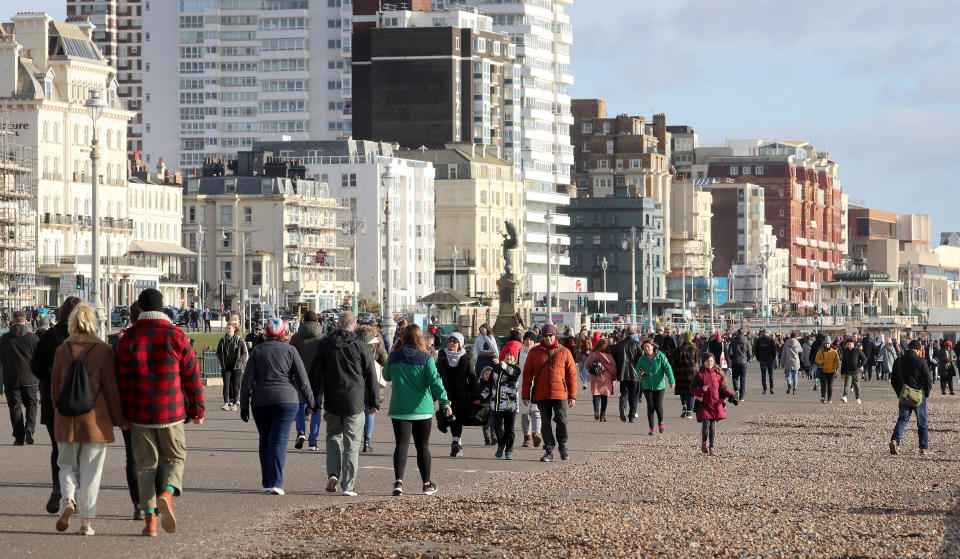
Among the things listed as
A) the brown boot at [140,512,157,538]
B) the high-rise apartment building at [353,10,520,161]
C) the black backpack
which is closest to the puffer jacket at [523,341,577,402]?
the brown boot at [140,512,157,538]

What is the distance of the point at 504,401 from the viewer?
21.5 metres

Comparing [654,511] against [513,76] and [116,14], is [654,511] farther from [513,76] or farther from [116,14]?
[116,14]

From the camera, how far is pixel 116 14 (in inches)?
7549

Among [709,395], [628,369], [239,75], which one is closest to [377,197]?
[239,75]

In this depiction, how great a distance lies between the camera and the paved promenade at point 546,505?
526 inches

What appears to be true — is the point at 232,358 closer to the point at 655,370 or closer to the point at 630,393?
the point at 630,393

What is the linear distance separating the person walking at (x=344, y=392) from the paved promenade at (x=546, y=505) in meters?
0.37

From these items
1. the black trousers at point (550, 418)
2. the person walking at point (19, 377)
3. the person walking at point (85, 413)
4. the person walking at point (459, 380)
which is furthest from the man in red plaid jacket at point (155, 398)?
the person walking at point (19, 377)

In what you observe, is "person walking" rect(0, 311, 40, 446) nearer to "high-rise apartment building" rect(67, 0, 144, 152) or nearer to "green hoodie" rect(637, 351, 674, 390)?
"green hoodie" rect(637, 351, 674, 390)

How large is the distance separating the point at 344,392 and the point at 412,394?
25.7 inches

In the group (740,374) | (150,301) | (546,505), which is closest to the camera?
(150,301)

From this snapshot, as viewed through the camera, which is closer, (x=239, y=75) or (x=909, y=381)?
(x=909, y=381)

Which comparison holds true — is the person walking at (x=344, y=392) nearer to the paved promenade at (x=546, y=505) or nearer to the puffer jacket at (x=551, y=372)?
the paved promenade at (x=546, y=505)

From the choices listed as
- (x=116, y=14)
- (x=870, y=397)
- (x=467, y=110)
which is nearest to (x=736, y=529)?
(x=870, y=397)
